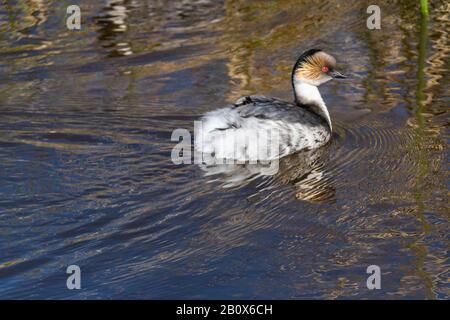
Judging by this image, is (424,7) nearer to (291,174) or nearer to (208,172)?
(291,174)

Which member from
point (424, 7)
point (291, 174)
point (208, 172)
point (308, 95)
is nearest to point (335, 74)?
point (308, 95)

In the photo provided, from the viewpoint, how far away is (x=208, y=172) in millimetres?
6781

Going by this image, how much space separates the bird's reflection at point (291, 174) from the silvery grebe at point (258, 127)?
11cm

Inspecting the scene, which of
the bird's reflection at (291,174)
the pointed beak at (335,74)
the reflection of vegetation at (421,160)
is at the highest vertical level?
the pointed beak at (335,74)

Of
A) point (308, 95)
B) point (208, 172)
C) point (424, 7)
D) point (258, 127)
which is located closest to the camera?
point (208, 172)

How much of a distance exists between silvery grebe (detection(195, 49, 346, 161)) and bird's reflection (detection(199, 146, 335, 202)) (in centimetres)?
11

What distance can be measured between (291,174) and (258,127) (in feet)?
1.61

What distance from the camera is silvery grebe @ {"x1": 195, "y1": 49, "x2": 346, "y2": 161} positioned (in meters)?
7.10

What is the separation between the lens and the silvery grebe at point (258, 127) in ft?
23.3

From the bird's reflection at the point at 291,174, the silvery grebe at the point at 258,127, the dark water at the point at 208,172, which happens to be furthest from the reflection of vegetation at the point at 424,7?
the bird's reflection at the point at 291,174

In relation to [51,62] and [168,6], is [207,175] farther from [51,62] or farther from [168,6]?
[168,6]

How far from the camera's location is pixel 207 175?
671cm

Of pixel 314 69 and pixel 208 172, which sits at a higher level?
pixel 314 69

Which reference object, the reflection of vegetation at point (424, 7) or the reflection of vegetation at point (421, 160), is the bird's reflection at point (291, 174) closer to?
the reflection of vegetation at point (421, 160)
